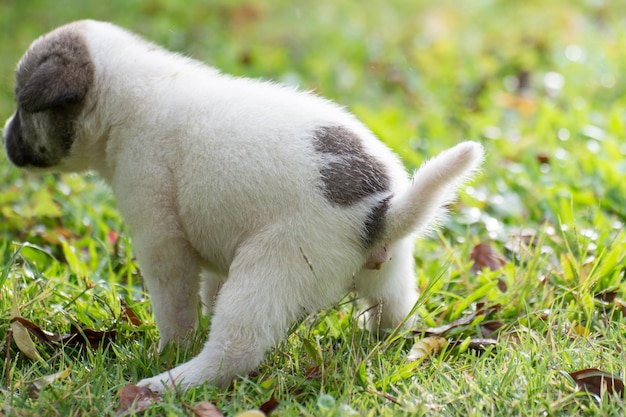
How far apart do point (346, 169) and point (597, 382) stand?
1172 mm

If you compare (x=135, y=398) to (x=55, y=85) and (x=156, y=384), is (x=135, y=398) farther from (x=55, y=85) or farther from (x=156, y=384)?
(x=55, y=85)

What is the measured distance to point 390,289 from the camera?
3.55 meters

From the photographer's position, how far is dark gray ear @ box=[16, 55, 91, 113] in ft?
11.7

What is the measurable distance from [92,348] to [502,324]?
176 cm

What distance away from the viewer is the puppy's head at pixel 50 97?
3.59 m

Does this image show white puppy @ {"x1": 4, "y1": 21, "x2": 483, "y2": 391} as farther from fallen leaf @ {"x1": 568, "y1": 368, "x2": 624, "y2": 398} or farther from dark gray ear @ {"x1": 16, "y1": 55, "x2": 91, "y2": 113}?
fallen leaf @ {"x1": 568, "y1": 368, "x2": 624, "y2": 398}

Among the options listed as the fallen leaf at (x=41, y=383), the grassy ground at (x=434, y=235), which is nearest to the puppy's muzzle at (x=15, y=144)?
the grassy ground at (x=434, y=235)

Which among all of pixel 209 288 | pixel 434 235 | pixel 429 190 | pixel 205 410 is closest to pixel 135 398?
pixel 205 410

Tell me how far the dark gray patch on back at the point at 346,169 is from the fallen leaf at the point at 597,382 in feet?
3.22

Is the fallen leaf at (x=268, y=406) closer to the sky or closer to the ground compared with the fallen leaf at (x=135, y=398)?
closer to the sky

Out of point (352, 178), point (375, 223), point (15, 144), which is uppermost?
point (352, 178)

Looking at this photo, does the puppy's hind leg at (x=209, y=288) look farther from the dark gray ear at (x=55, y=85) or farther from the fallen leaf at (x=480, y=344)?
the fallen leaf at (x=480, y=344)

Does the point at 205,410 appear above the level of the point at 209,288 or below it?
above

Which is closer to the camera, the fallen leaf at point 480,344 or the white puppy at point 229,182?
the white puppy at point 229,182
